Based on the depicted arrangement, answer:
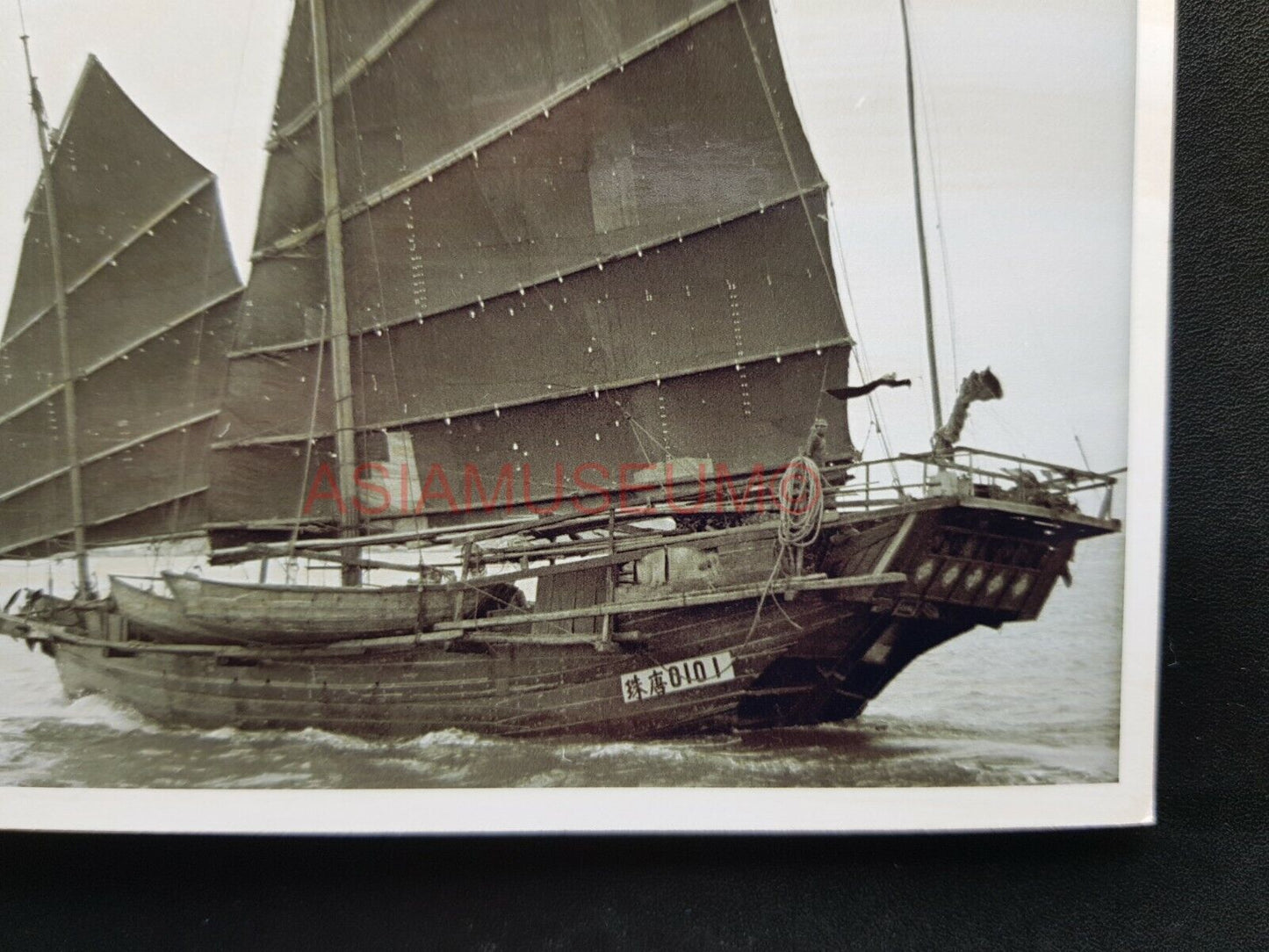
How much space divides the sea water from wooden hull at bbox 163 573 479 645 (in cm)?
29

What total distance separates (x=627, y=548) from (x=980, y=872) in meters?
1.17

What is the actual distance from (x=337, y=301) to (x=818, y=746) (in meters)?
1.84

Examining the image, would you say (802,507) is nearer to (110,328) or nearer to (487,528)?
(487,528)

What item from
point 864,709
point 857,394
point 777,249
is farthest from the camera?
point 777,249

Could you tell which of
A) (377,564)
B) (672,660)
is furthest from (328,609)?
(672,660)

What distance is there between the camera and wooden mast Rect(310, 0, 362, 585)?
7.51 feet

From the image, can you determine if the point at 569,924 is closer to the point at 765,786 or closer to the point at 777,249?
the point at 765,786

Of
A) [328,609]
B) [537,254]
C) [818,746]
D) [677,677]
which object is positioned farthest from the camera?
[537,254]

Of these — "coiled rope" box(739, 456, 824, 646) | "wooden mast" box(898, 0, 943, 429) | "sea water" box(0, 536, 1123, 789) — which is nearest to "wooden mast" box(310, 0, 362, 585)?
"sea water" box(0, 536, 1123, 789)

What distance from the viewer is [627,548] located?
7.32 feet

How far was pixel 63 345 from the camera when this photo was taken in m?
2.19

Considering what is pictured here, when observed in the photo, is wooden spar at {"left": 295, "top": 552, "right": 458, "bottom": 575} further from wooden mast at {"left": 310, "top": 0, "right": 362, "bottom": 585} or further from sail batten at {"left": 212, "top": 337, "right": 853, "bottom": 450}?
sail batten at {"left": 212, "top": 337, "right": 853, "bottom": 450}

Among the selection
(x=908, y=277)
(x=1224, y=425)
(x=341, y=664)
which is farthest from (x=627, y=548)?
(x=1224, y=425)
